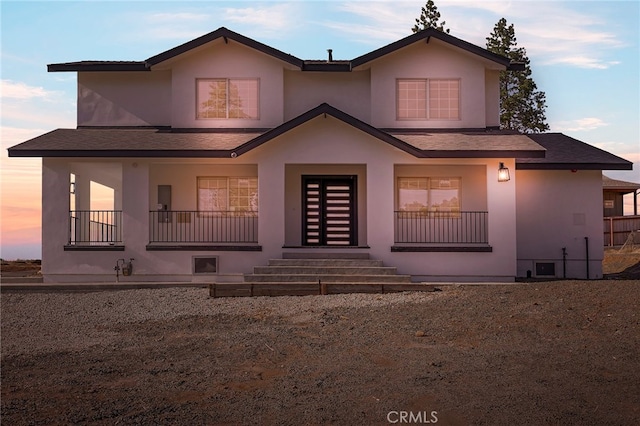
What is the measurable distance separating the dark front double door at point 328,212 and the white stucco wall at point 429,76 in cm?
237

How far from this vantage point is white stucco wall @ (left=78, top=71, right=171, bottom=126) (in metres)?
21.1

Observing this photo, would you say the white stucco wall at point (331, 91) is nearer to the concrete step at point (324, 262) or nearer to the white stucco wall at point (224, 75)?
the white stucco wall at point (224, 75)

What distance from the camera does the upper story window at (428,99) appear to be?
20.5m

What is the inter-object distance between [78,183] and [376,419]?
17.3m

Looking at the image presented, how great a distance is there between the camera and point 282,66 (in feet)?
67.4

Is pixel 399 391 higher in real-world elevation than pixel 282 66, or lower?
lower

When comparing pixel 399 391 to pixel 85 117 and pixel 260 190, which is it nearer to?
pixel 260 190

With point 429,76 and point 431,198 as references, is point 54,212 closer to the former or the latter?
point 431,198

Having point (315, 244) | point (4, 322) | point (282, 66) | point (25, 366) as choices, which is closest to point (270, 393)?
point (25, 366)

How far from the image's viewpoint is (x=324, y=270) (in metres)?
17.1

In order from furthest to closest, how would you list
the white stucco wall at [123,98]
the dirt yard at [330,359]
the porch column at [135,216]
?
the white stucco wall at [123,98]
the porch column at [135,216]
the dirt yard at [330,359]

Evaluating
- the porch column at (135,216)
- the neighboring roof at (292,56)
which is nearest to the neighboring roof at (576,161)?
the neighboring roof at (292,56)

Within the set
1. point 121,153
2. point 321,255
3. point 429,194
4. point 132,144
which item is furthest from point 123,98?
point 429,194

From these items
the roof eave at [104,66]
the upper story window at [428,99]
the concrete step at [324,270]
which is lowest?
the concrete step at [324,270]
